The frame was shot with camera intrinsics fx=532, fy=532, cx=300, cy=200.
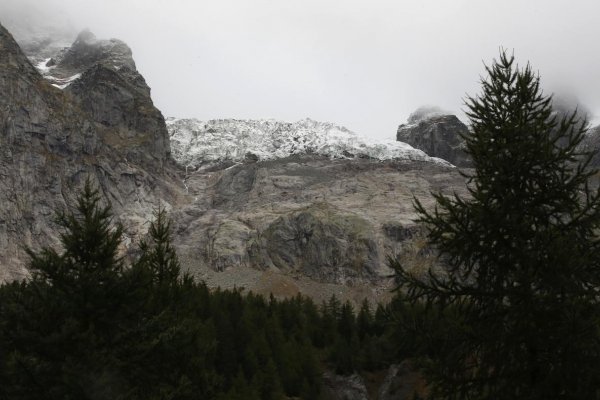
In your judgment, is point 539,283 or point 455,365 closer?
point 539,283

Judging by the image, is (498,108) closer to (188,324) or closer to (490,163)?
(490,163)

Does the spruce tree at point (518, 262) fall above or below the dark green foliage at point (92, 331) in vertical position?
above

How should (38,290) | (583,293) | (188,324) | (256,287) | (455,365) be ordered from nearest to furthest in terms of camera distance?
1. (583,293)
2. (455,365)
3. (38,290)
4. (188,324)
5. (256,287)

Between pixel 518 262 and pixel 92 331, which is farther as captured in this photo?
pixel 92 331

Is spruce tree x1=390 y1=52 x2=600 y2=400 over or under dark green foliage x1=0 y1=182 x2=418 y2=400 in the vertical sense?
over

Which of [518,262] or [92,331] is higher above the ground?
[518,262]

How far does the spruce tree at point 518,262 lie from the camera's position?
9.76m

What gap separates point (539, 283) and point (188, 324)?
10.4 metres

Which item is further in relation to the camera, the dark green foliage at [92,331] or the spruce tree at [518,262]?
the dark green foliage at [92,331]

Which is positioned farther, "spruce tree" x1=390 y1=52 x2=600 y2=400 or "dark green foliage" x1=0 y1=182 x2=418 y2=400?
"dark green foliage" x1=0 y1=182 x2=418 y2=400

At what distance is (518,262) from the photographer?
10945 millimetres

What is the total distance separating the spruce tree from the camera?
9.76m

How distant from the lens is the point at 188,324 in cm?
1639

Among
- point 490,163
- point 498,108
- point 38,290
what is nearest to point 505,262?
point 490,163
